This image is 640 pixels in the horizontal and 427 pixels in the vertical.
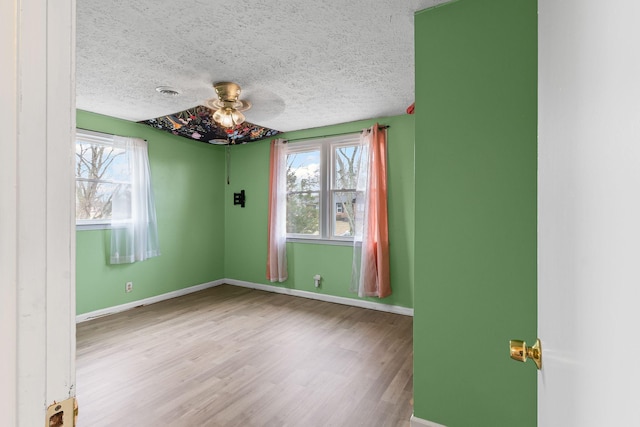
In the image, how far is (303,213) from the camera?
452 centimetres

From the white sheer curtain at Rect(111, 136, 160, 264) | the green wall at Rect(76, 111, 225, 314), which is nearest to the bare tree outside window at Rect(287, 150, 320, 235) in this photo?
the green wall at Rect(76, 111, 225, 314)

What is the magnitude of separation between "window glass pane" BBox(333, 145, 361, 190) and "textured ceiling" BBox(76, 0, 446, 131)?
81 cm

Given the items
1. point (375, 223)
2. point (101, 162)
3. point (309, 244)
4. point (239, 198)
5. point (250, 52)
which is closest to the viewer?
point (250, 52)

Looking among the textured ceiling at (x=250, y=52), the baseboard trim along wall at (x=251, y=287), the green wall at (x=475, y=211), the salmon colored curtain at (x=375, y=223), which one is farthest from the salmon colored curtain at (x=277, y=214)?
the green wall at (x=475, y=211)

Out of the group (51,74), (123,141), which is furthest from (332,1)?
(123,141)

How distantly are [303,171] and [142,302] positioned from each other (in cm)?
276

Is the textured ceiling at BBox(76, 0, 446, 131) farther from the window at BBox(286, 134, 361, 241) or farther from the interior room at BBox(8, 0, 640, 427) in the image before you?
the window at BBox(286, 134, 361, 241)

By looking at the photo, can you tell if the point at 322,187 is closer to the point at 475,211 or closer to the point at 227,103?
the point at 227,103

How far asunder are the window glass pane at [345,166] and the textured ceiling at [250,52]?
81cm

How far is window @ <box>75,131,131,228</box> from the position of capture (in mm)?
3465

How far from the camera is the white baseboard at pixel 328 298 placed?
12.4ft

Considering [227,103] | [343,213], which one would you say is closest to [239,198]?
[343,213]

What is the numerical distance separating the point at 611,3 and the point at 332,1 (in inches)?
63.2

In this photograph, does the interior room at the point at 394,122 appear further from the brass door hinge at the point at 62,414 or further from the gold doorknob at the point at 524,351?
the brass door hinge at the point at 62,414
